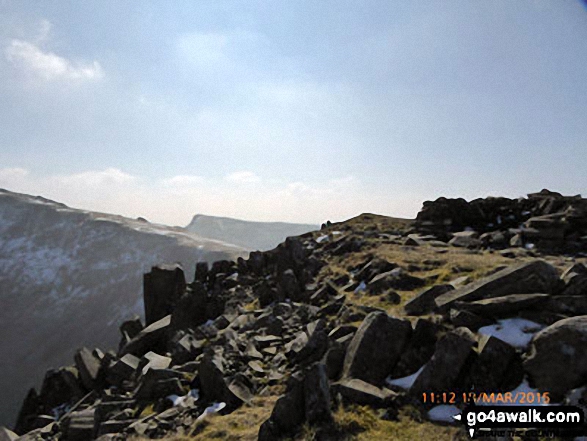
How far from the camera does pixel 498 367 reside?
8.56m

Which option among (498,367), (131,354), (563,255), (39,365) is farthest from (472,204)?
(39,365)

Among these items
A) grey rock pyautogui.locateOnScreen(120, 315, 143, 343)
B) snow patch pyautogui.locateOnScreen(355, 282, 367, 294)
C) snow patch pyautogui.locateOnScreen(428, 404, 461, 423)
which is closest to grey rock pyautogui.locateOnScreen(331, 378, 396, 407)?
snow patch pyautogui.locateOnScreen(428, 404, 461, 423)

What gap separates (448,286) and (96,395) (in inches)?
793

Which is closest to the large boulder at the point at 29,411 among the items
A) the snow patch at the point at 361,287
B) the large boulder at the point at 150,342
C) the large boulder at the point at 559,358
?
the large boulder at the point at 150,342

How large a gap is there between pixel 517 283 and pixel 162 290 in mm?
28731

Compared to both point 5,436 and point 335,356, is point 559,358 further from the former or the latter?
point 5,436

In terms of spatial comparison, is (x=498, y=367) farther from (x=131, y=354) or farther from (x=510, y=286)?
(x=131, y=354)

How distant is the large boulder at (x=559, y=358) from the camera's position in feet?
25.1

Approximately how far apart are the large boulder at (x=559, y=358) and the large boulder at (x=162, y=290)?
1111 inches

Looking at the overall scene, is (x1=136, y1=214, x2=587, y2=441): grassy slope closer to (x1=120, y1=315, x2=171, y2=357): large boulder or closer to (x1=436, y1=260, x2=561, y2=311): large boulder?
(x1=436, y1=260, x2=561, y2=311): large boulder

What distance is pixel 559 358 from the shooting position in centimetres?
795

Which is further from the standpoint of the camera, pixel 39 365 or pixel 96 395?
pixel 39 365

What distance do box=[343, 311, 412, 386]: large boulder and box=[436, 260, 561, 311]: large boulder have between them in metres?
2.39

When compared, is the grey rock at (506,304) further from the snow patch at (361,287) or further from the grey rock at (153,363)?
the grey rock at (153,363)
